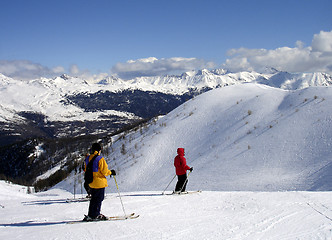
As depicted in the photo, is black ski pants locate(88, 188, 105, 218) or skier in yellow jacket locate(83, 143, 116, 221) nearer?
skier in yellow jacket locate(83, 143, 116, 221)

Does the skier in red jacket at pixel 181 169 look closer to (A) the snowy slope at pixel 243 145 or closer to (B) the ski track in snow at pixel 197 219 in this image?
(B) the ski track in snow at pixel 197 219

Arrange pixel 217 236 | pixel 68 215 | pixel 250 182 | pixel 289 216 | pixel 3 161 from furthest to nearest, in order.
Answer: pixel 3 161 → pixel 250 182 → pixel 68 215 → pixel 289 216 → pixel 217 236

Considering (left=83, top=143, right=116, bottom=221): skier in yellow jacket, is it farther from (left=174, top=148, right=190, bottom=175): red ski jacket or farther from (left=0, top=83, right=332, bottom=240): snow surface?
(left=174, top=148, right=190, bottom=175): red ski jacket

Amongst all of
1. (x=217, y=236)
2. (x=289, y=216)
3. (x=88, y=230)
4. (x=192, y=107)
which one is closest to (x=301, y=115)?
(x=192, y=107)

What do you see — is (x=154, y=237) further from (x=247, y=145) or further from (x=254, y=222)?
(x=247, y=145)

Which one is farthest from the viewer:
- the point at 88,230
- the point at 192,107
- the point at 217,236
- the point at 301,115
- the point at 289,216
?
the point at 192,107

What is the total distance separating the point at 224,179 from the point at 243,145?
3.73 meters

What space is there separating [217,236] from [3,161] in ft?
517

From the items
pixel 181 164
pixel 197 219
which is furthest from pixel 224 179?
pixel 197 219

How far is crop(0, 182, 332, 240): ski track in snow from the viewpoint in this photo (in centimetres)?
583

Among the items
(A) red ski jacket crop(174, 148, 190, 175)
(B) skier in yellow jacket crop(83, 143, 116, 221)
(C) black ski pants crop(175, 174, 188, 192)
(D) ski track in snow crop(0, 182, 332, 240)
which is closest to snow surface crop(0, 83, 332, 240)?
(D) ski track in snow crop(0, 182, 332, 240)

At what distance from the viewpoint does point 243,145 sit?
681 inches

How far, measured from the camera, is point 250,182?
13211 millimetres

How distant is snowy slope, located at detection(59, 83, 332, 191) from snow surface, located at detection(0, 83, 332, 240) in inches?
2.6
